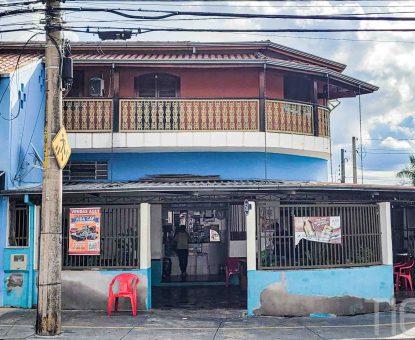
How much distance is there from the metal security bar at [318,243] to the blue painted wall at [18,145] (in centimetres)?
579

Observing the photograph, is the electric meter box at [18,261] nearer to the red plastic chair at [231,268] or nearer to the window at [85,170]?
the window at [85,170]

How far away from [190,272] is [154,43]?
8002 millimetres

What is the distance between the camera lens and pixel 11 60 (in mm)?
15031

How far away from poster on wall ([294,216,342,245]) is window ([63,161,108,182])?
21.7 ft

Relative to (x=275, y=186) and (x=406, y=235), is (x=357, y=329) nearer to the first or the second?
(x=275, y=186)

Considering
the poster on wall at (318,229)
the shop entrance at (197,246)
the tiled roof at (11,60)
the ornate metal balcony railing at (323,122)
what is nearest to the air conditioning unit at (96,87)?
the tiled roof at (11,60)

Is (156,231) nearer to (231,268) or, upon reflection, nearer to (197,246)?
(197,246)

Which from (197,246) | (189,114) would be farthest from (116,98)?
(197,246)

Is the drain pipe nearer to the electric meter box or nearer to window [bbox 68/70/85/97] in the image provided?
the electric meter box

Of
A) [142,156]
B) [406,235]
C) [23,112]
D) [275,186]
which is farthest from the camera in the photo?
[406,235]

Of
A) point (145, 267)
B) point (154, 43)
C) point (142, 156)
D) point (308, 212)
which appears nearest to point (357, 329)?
point (308, 212)

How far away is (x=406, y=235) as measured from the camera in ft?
55.8

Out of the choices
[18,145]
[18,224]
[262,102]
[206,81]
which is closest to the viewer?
[18,224]

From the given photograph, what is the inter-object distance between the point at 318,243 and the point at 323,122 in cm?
565
